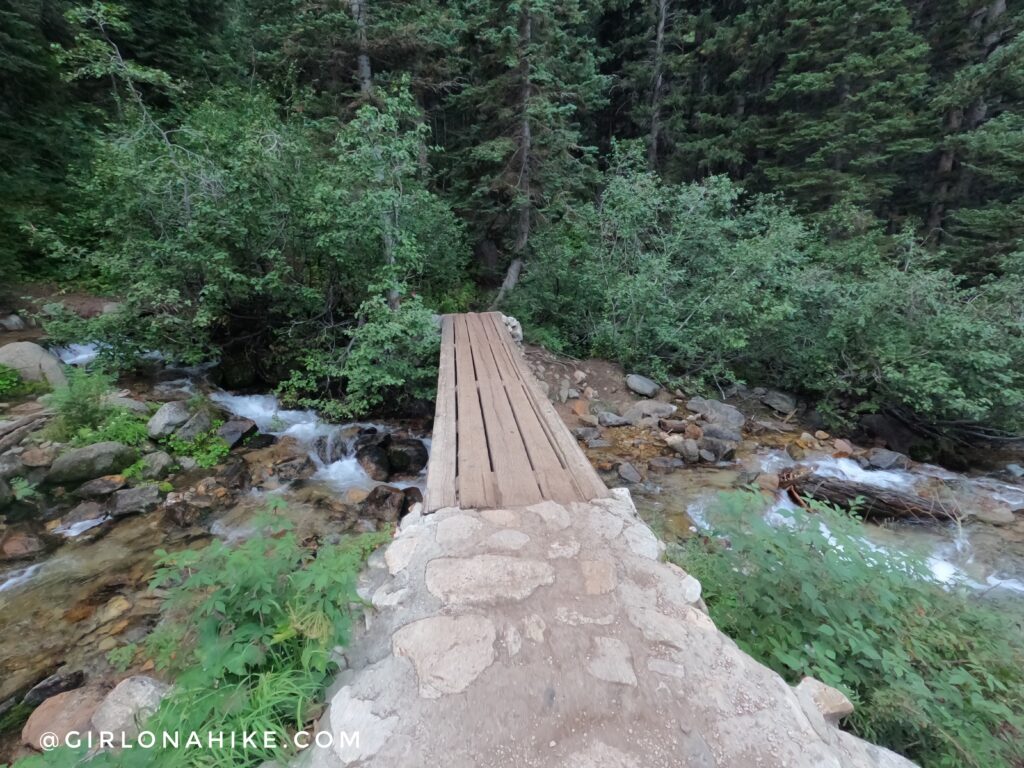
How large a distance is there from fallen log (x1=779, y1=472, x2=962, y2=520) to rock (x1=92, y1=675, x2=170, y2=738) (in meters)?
6.67

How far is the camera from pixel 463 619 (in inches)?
76.7

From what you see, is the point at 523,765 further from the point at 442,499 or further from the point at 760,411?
the point at 760,411

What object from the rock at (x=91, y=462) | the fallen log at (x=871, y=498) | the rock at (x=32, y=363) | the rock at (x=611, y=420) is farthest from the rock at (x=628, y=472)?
the rock at (x=32, y=363)

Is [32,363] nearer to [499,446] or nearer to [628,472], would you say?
[499,446]

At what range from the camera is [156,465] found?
5902mm

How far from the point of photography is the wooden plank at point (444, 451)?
295 cm

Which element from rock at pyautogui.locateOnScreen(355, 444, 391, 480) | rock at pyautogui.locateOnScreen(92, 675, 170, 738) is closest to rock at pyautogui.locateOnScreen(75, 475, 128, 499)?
rock at pyautogui.locateOnScreen(355, 444, 391, 480)

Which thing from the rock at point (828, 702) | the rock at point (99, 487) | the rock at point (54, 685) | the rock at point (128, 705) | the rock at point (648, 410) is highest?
the rock at point (828, 702)

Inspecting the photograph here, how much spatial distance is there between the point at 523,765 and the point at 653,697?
562 mm

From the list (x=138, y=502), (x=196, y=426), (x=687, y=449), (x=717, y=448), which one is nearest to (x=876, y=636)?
(x=687, y=449)

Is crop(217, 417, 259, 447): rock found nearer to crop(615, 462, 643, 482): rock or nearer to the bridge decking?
the bridge decking

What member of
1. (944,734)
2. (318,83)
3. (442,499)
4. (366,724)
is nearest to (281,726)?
(366,724)

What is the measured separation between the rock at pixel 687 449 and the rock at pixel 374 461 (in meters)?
4.92

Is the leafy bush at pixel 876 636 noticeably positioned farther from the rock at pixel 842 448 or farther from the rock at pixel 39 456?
the rock at pixel 39 456
